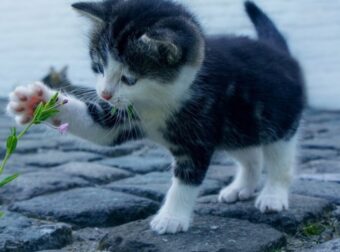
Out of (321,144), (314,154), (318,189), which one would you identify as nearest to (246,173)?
(318,189)

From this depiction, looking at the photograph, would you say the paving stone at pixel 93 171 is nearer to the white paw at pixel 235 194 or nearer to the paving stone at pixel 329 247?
the white paw at pixel 235 194

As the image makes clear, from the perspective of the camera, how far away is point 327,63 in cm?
777

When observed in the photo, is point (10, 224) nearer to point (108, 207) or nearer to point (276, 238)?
point (108, 207)

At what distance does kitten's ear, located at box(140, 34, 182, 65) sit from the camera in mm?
2396

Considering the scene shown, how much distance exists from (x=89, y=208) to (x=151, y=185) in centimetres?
64

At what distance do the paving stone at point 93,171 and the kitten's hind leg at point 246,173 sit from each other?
77 cm

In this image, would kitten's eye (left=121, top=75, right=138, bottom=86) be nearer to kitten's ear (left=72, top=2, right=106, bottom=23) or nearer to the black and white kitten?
the black and white kitten

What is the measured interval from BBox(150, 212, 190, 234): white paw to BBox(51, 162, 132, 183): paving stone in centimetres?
111

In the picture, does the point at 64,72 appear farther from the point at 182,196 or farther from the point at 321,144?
the point at 182,196

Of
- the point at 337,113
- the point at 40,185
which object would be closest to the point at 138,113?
the point at 40,185

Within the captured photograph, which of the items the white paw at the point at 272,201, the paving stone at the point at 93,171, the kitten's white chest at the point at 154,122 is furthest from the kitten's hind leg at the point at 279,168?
the paving stone at the point at 93,171

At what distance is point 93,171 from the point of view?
388 centimetres

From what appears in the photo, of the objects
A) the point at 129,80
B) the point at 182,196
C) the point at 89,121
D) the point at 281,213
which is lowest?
the point at 281,213

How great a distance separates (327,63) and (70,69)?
11.2ft
